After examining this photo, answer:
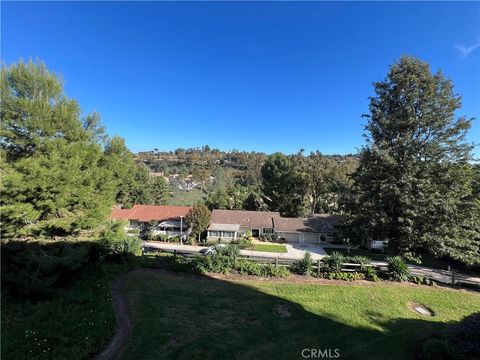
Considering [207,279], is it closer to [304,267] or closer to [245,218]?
[304,267]

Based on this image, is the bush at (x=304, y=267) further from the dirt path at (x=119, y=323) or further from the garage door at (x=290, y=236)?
Answer: the garage door at (x=290, y=236)

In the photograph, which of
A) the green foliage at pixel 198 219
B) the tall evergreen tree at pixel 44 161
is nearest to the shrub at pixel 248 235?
the green foliage at pixel 198 219

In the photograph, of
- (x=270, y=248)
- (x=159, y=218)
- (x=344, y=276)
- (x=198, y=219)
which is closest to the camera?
(x=344, y=276)

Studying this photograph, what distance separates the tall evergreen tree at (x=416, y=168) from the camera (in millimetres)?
15242

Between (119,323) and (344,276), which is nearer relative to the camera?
(119,323)

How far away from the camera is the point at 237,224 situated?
35.8m

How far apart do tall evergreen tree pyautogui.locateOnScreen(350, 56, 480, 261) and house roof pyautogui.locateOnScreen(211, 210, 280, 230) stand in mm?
19986

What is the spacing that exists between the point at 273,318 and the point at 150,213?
104 feet

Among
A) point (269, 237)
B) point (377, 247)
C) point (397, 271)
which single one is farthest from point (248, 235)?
point (397, 271)

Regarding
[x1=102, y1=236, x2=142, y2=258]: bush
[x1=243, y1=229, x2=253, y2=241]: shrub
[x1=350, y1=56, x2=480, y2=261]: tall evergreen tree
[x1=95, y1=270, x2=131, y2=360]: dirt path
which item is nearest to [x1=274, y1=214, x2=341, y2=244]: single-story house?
[x1=243, y1=229, x2=253, y2=241]: shrub

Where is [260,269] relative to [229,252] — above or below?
below

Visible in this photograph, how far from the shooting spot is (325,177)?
41.5 meters

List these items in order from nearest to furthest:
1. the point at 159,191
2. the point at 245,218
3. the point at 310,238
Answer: the point at 310,238 → the point at 245,218 → the point at 159,191

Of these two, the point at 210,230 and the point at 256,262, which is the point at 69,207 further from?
the point at 210,230
